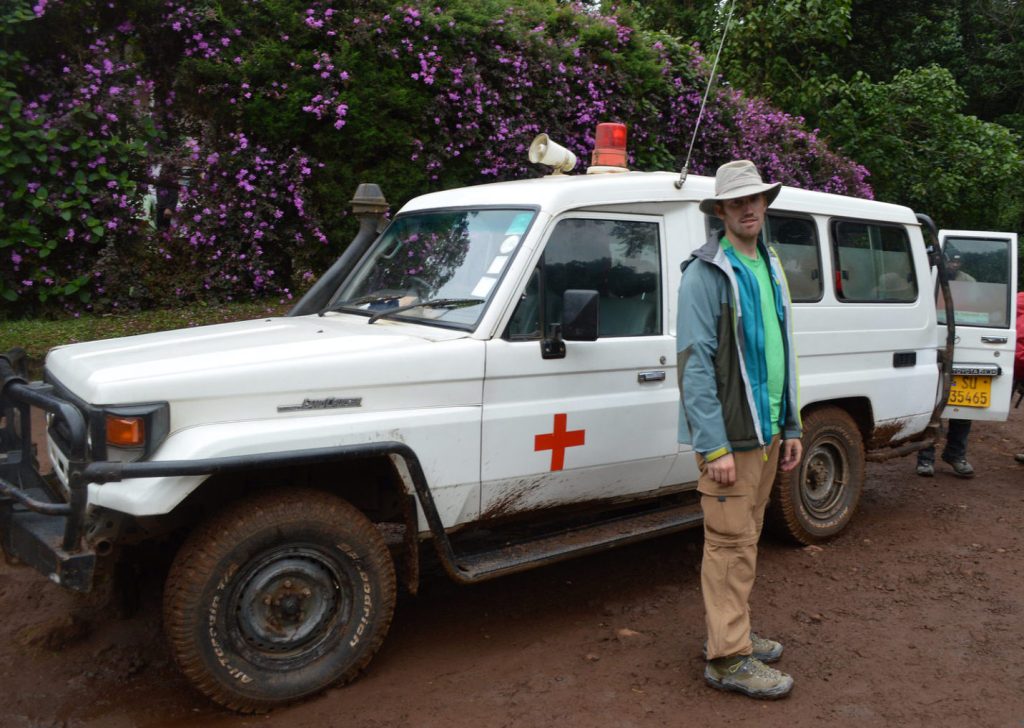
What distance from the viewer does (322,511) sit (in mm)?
3367

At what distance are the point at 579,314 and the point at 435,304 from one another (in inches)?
28.8

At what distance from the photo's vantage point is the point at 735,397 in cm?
343

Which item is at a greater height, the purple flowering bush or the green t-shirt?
the purple flowering bush

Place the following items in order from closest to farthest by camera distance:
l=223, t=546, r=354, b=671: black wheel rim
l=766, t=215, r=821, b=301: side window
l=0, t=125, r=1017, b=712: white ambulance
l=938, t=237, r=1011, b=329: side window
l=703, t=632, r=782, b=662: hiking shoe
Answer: l=0, t=125, r=1017, b=712: white ambulance, l=223, t=546, r=354, b=671: black wheel rim, l=703, t=632, r=782, b=662: hiking shoe, l=766, t=215, r=821, b=301: side window, l=938, t=237, r=1011, b=329: side window

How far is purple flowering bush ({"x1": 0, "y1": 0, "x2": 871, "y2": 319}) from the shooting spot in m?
8.00

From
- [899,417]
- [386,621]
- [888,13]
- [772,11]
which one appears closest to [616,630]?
[386,621]

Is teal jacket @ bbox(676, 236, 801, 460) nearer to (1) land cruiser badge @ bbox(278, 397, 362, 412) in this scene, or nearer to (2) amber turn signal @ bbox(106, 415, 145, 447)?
(1) land cruiser badge @ bbox(278, 397, 362, 412)

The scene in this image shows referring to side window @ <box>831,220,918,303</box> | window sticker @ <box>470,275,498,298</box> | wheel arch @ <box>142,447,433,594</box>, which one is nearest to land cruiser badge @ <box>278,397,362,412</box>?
wheel arch @ <box>142,447,433,594</box>

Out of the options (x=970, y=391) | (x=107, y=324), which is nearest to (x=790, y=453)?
(x=970, y=391)

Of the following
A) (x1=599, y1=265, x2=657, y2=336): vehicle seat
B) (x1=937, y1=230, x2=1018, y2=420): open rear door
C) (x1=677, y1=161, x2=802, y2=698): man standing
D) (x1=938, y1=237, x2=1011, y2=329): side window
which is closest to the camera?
(x1=677, y1=161, x2=802, y2=698): man standing

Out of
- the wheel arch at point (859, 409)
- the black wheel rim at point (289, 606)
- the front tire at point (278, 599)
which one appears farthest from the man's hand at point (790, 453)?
the black wheel rim at point (289, 606)

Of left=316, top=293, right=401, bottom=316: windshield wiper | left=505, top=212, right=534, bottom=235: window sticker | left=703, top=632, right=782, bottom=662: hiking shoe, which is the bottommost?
left=703, top=632, right=782, bottom=662: hiking shoe

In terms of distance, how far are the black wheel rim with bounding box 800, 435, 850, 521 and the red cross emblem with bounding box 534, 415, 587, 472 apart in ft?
5.91

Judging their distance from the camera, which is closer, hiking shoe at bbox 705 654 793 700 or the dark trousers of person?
hiking shoe at bbox 705 654 793 700
